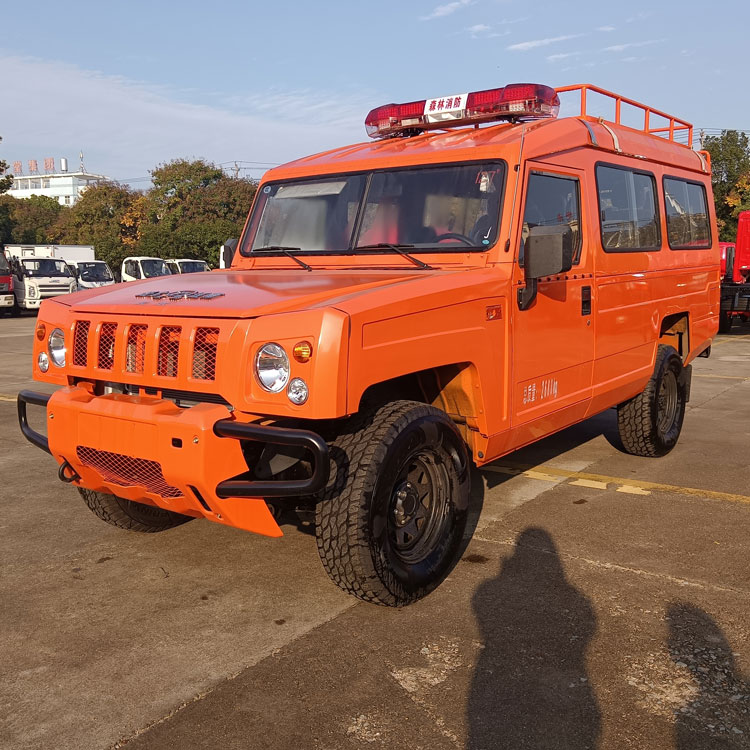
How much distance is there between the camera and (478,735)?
2658mm

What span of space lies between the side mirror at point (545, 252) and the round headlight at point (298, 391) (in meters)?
1.57

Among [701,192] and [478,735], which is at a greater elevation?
[701,192]

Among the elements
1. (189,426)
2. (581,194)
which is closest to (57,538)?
(189,426)

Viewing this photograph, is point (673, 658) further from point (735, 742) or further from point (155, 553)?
point (155, 553)

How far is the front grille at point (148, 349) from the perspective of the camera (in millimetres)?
3311

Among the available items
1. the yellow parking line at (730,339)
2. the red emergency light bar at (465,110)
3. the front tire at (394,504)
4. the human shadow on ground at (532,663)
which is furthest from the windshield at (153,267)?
the human shadow on ground at (532,663)

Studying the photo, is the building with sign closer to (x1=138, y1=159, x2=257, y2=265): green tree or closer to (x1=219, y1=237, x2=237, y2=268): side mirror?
(x1=138, y1=159, x2=257, y2=265): green tree

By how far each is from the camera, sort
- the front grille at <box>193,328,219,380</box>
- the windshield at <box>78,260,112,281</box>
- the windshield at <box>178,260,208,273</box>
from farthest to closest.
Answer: the windshield at <box>178,260,208,273</box> → the windshield at <box>78,260,112,281</box> → the front grille at <box>193,328,219,380</box>

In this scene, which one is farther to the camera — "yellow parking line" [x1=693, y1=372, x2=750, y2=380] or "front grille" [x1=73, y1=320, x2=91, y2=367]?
"yellow parking line" [x1=693, y1=372, x2=750, y2=380]

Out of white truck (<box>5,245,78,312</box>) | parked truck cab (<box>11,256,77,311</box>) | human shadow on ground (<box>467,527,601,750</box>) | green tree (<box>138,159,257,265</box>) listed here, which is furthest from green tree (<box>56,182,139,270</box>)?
human shadow on ground (<box>467,527,601,750</box>)

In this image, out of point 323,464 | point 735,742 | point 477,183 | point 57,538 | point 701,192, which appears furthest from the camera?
point 701,192

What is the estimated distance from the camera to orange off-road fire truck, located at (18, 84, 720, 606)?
320 centimetres

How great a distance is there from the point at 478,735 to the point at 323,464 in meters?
1.09

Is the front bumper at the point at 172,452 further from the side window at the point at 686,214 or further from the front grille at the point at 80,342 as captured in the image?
the side window at the point at 686,214
